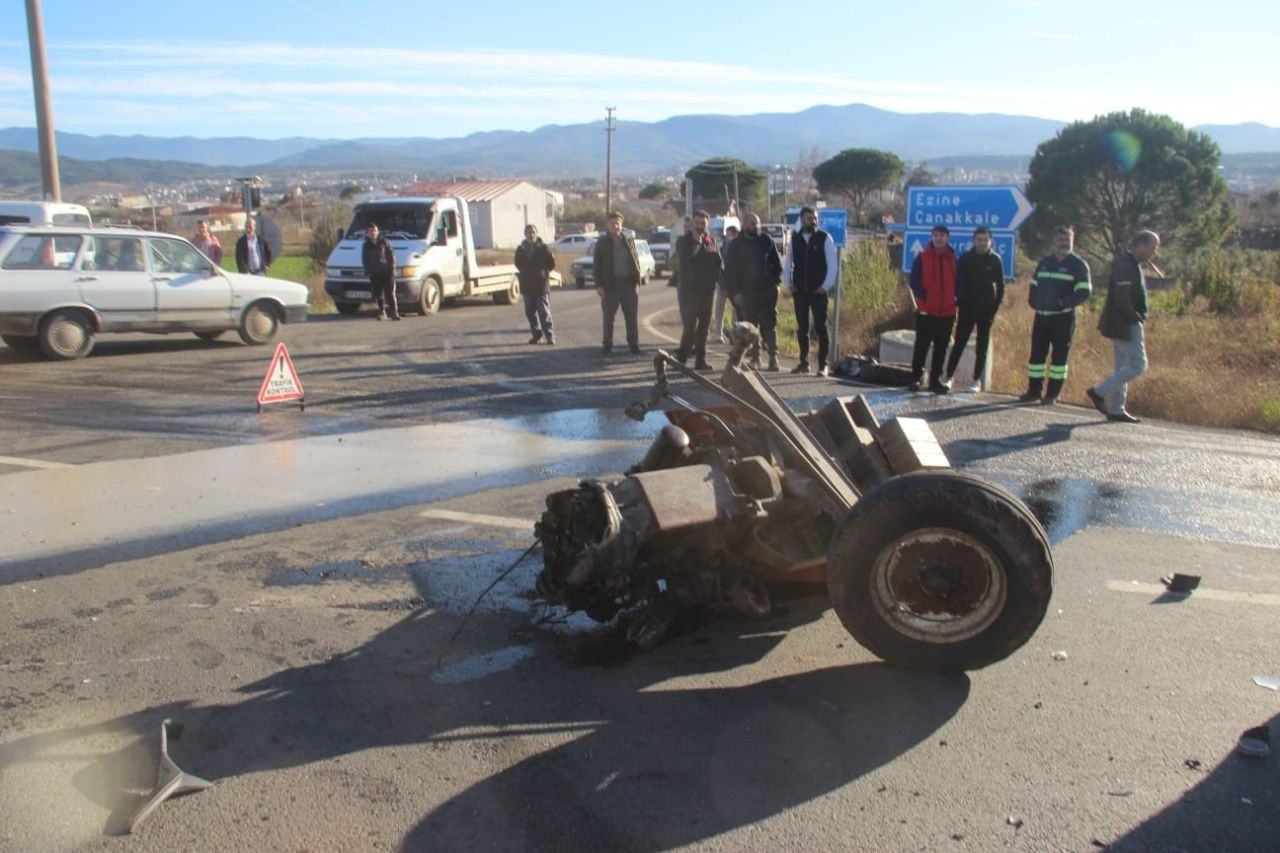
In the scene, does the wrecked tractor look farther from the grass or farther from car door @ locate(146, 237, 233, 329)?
car door @ locate(146, 237, 233, 329)

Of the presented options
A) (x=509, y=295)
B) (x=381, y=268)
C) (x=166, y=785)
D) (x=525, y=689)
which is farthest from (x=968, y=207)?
(x=509, y=295)

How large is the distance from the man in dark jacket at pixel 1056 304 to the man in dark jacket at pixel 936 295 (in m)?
0.82

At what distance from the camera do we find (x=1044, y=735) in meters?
3.85

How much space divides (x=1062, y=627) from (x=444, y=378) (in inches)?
343

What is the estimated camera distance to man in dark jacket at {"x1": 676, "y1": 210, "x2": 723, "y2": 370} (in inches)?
488

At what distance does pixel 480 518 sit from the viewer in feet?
21.8

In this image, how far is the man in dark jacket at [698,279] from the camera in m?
12.4

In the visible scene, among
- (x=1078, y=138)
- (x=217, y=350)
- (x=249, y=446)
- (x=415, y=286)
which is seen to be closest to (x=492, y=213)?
(x=1078, y=138)

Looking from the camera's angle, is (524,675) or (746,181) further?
(746,181)

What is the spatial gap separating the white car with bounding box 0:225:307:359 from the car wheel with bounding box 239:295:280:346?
14 millimetres

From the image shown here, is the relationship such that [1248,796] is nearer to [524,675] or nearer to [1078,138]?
[524,675]

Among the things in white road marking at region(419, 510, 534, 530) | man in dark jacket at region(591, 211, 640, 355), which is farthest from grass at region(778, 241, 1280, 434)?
white road marking at region(419, 510, 534, 530)

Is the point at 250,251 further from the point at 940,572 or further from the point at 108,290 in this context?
the point at 940,572

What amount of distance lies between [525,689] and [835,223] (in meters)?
10.4
